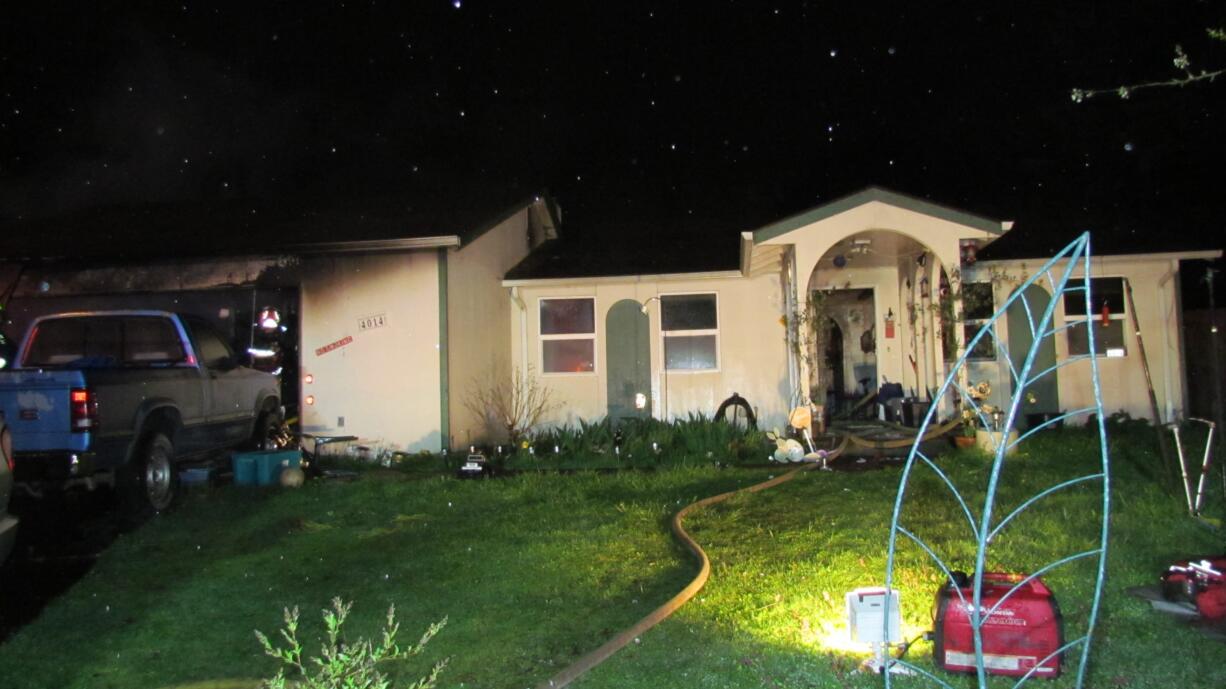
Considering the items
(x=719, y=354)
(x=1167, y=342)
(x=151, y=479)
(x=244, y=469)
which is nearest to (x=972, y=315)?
(x=1167, y=342)

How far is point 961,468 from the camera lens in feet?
33.0

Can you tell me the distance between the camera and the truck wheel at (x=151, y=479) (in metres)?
9.30

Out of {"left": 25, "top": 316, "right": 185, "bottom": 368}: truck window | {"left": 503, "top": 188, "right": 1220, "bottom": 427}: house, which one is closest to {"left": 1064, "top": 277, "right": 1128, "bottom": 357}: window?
{"left": 503, "top": 188, "right": 1220, "bottom": 427}: house

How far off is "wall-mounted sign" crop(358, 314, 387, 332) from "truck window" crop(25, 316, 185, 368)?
9.18 ft

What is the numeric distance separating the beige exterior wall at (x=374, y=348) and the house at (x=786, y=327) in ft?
7.13

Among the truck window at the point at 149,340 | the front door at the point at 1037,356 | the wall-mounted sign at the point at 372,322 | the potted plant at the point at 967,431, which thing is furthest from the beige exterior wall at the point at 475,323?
the front door at the point at 1037,356

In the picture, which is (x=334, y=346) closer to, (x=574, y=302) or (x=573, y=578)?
(x=574, y=302)

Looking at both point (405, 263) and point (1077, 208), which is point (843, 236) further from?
point (1077, 208)

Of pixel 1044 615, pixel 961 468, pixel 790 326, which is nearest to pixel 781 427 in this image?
pixel 790 326

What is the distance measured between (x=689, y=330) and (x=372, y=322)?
4858 millimetres

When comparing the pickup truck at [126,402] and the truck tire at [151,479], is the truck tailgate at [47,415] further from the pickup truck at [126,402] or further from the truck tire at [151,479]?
the truck tire at [151,479]

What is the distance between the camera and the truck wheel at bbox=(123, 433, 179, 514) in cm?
930

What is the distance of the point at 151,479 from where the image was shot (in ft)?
31.4

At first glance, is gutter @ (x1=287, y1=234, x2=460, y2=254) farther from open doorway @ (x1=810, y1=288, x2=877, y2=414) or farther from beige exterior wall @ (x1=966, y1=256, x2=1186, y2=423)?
beige exterior wall @ (x1=966, y1=256, x2=1186, y2=423)
